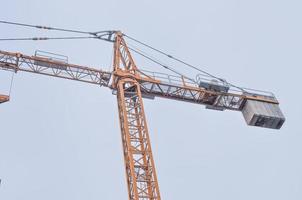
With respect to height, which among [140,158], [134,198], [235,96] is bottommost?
[134,198]

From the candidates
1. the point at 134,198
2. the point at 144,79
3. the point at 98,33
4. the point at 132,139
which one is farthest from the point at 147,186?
the point at 98,33

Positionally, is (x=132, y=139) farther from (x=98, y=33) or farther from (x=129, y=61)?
(x=98, y=33)

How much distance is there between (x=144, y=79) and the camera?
142 feet

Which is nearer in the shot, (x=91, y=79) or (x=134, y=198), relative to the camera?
(x=134, y=198)

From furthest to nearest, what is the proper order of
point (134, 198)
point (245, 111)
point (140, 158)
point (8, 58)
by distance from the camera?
point (245, 111)
point (8, 58)
point (140, 158)
point (134, 198)

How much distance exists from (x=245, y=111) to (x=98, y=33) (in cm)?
1353

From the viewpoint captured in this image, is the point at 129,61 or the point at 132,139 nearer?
the point at 132,139

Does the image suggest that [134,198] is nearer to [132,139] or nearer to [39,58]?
[132,139]

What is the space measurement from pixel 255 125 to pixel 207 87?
187 inches

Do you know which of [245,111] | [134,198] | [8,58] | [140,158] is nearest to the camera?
[134,198]

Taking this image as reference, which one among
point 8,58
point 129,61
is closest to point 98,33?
point 129,61

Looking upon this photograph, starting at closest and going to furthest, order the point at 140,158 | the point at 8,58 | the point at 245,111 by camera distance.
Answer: the point at 140,158 → the point at 8,58 → the point at 245,111

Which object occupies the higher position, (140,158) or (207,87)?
(207,87)

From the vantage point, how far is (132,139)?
38625 millimetres
